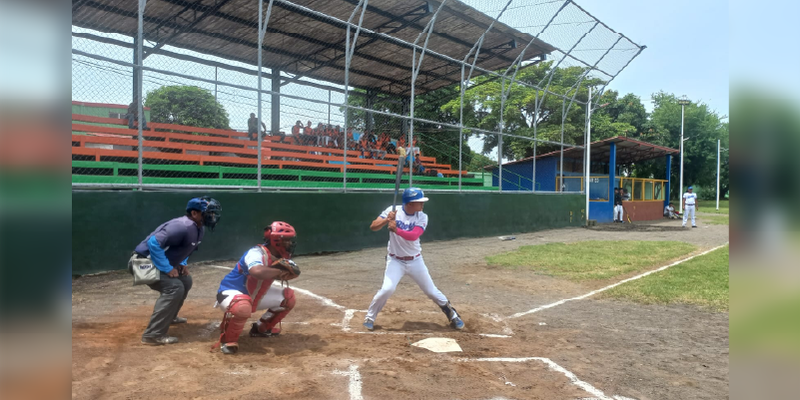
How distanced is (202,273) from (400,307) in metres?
4.41

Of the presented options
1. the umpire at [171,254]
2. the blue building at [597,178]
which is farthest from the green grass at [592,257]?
the blue building at [597,178]

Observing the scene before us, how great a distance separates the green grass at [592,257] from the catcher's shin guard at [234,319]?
6.96 meters

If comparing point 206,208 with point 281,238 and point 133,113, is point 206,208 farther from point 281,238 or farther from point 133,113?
point 133,113

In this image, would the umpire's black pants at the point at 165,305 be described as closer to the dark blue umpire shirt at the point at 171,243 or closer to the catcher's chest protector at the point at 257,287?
the dark blue umpire shirt at the point at 171,243

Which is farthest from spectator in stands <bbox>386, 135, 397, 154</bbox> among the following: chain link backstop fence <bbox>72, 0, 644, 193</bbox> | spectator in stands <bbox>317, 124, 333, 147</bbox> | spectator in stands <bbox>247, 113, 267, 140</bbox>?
spectator in stands <bbox>247, 113, 267, 140</bbox>

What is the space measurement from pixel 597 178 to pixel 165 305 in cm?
2734

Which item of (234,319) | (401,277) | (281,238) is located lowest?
(234,319)

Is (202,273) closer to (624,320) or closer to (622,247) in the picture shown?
(624,320)

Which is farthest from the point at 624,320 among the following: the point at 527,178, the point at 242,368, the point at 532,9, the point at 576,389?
the point at 527,178

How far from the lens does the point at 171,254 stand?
5160mm

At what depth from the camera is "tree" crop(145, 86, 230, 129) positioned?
400 inches

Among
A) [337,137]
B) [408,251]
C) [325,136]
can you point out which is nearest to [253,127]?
[325,136]

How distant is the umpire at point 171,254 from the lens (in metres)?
4.93

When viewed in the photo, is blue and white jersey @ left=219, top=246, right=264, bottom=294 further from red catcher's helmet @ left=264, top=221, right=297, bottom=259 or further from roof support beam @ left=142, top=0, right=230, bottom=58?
roof support beam @ left=142, top=0, right=230, bottom=58
